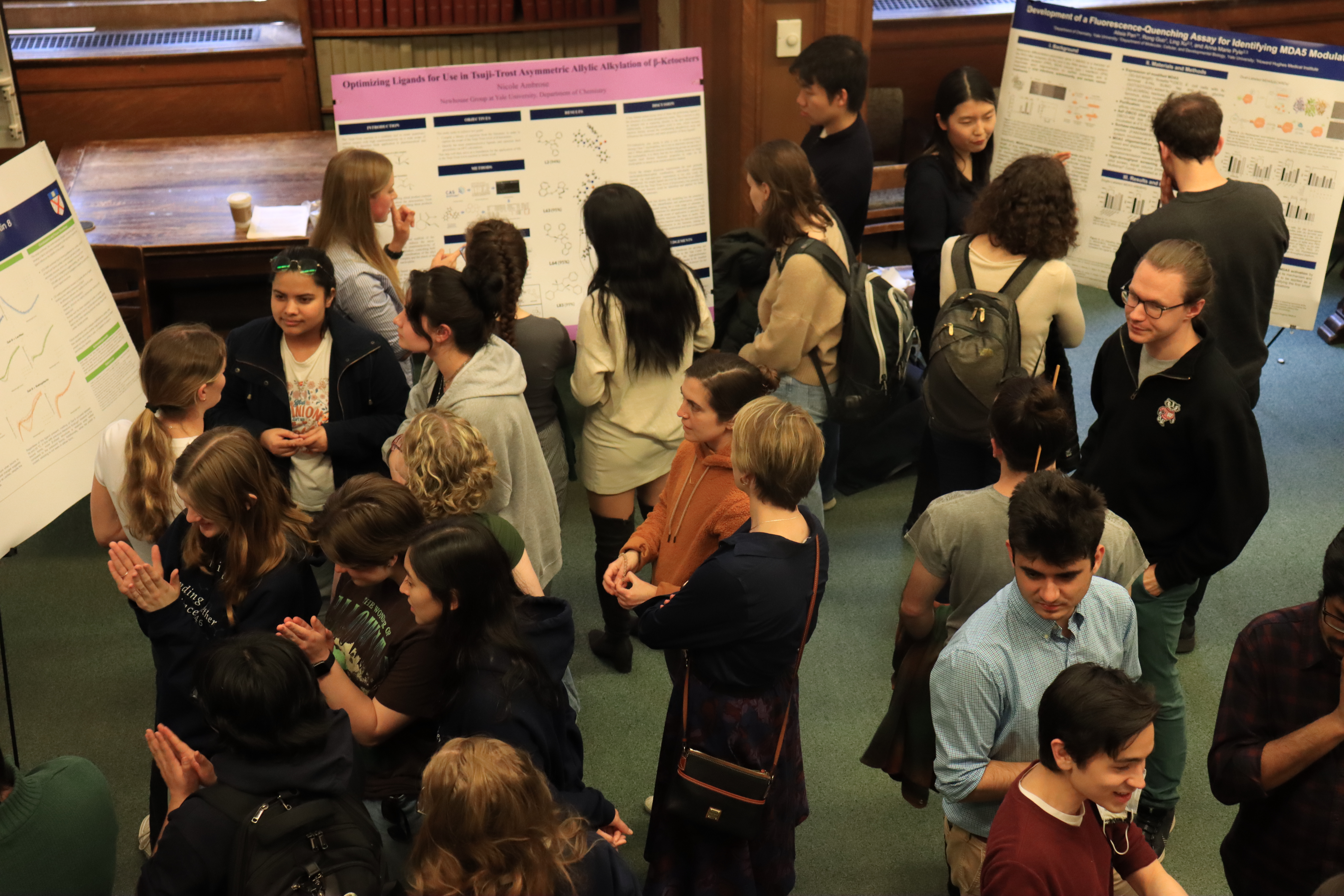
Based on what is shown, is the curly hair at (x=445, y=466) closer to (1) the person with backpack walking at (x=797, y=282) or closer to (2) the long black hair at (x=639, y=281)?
(2) the long black hair at (x=639, y=281)

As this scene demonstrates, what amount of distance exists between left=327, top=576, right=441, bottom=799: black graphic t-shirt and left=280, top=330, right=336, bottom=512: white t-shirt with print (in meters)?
0.79

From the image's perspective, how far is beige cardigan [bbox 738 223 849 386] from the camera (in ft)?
11.4

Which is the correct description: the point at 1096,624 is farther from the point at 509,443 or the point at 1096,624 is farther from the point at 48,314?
the point at 48,314

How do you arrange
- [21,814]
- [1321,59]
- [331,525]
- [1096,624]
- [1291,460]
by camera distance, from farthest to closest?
1. [1291,460]
2. [1321,59]
3. [331,525]
4. [1096,624]
5. [21,814]

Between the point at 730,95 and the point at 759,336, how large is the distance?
170cm

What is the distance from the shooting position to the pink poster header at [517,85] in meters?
4.24

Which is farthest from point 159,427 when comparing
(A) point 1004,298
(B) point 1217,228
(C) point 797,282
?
(B) point 1217,228

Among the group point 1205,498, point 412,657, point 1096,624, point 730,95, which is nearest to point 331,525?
point 412,657

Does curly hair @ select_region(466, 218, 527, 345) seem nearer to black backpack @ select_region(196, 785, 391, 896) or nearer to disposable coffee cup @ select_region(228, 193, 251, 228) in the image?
black backpack @ select_region(196, 785, 391, 896)

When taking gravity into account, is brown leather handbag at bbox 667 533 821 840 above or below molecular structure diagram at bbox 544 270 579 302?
below

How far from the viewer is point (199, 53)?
635cm

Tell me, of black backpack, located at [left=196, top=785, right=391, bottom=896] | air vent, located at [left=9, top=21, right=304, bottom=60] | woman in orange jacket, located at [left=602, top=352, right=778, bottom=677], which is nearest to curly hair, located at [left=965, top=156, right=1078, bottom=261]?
woman in orange jacket, located at [left=602, top=352, right=778, bottom=677]

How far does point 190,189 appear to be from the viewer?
16.9ft

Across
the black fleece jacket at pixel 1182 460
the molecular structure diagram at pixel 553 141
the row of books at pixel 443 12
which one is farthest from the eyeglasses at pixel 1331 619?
the row of books at pixel 443 12
